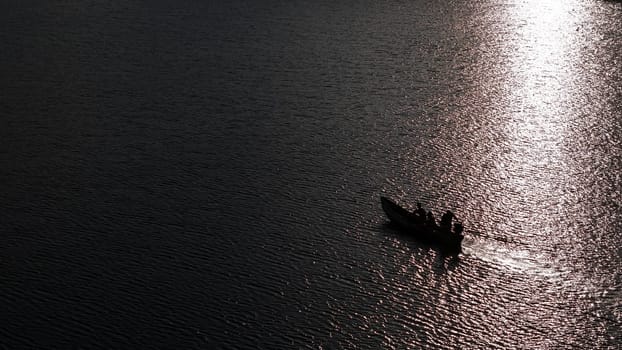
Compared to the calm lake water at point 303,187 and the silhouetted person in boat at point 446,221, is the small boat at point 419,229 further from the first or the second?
the calm lake water at point 303,187

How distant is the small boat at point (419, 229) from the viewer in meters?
43.4

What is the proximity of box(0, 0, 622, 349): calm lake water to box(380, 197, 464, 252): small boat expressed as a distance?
624 millimetres

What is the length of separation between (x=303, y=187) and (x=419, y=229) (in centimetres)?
978

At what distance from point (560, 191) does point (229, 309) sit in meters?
24.4

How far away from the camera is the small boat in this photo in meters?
43.4

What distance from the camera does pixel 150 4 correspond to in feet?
358

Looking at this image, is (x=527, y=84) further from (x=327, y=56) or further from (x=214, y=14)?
(x=214, y=14)

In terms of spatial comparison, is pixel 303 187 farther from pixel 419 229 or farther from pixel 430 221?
pixel 430 221

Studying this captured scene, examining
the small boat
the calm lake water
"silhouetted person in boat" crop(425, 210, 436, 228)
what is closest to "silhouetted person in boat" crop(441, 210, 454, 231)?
the small boat

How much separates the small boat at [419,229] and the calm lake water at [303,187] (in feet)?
2.05

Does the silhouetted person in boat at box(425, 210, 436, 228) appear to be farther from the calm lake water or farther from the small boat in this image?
the calm lake water

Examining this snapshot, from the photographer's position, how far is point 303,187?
52.0 meters

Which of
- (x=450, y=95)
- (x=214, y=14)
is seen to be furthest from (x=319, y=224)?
(x=214, y=14)

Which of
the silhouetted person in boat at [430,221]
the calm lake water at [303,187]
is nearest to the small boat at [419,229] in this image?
the silhouetted person in boat at [430,221]
